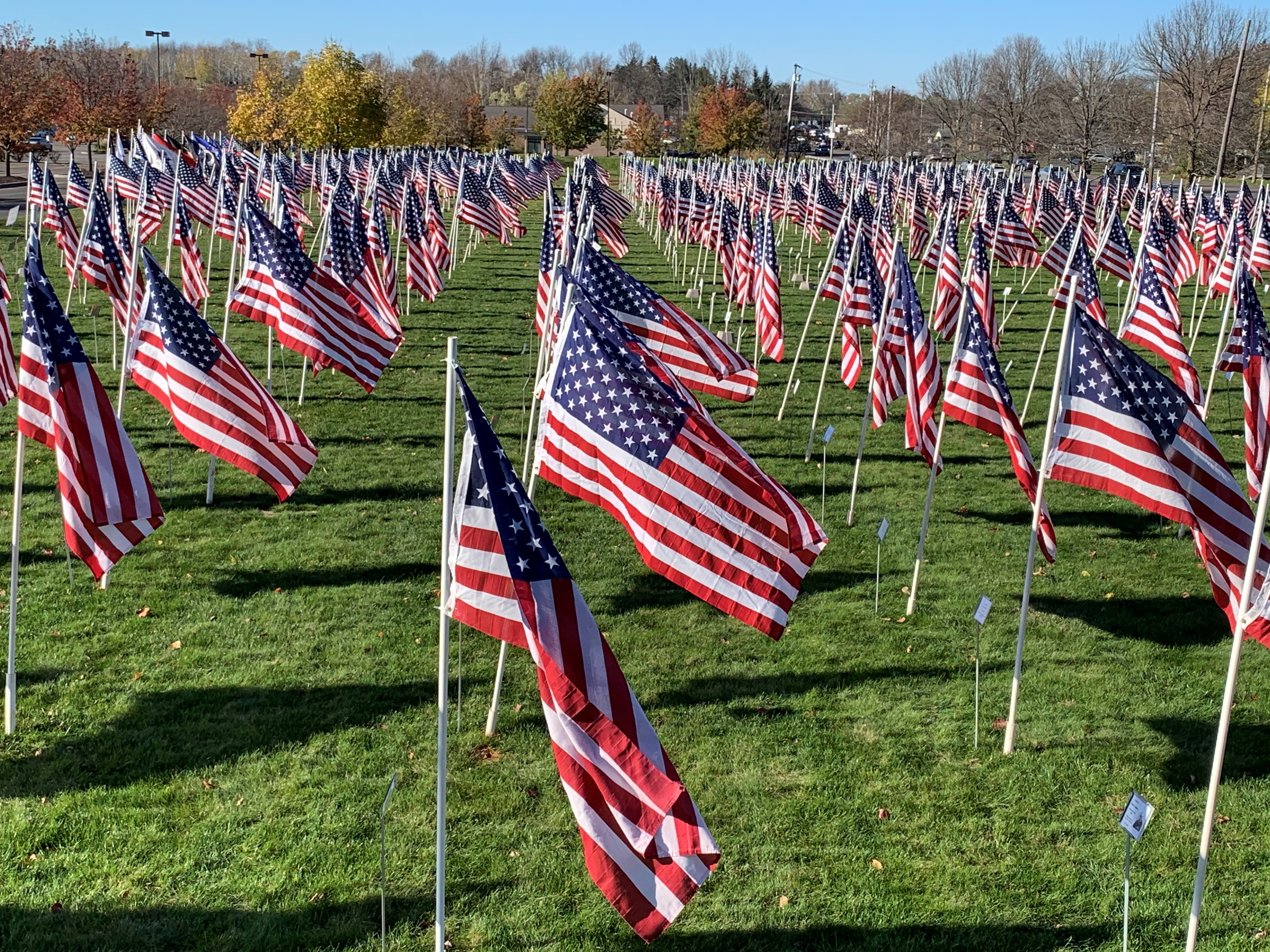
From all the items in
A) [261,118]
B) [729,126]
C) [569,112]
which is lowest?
[261,118]

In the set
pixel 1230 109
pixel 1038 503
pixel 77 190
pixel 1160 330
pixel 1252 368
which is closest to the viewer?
pixel 1038 503

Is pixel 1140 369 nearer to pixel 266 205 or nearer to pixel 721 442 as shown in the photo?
→ pixel 721 442

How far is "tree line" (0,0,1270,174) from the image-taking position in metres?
63.7

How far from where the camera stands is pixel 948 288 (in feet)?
63.3

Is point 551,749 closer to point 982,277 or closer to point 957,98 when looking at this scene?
point 982,277

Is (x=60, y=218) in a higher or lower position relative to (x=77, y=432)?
higher

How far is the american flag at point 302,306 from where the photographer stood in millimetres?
15062

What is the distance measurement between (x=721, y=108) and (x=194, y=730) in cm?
10023

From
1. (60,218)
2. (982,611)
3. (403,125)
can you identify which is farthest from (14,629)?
(403,125)

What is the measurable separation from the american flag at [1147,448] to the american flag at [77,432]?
7.07 metres

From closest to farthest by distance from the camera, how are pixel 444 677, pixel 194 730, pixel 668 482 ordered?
pixel 444 677 < pixel 668 482 < pixel 194 730

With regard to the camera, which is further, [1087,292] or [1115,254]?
[1115,254]

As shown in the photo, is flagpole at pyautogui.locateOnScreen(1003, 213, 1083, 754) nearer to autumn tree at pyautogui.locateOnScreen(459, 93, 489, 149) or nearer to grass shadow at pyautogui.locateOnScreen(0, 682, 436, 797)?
grass shadow at pyautogui.locateOnScreen(0, 682, 436, 797)

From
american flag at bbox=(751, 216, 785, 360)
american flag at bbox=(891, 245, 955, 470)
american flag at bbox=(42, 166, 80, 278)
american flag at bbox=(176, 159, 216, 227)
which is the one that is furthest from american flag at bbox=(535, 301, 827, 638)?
american flag at bbox=(176, 159, 216, 227)
